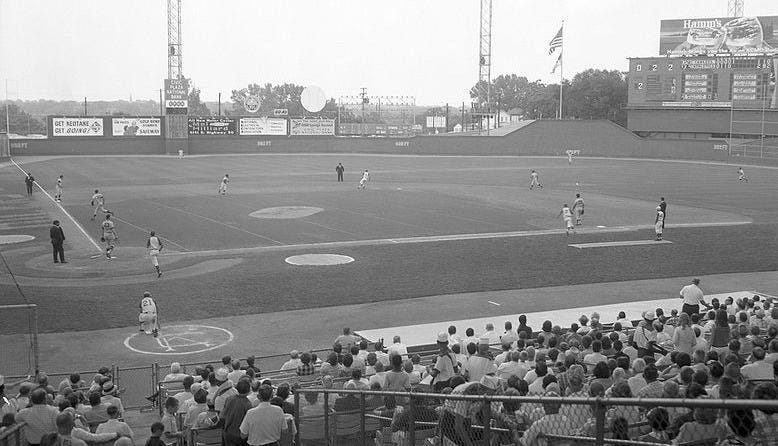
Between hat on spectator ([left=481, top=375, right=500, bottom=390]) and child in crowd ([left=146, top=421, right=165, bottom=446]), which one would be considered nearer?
child in crowd ([left=146, top=421, right=165, bottom=446])

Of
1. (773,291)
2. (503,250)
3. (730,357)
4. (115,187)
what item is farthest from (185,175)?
(730,357)

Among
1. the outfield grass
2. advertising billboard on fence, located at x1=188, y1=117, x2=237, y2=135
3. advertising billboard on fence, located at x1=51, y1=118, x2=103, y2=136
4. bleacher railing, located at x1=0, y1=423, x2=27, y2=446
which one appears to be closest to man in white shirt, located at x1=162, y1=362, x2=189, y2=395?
bleacher railing, located at x1=0, y1=423, x2=27, y2=446

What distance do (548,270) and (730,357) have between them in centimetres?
1733

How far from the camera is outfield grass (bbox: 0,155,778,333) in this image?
24719 mm

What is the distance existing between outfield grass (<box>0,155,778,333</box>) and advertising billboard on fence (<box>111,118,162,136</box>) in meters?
20.4

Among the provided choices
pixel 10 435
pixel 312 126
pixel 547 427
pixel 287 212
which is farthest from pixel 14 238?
pixel 312 126

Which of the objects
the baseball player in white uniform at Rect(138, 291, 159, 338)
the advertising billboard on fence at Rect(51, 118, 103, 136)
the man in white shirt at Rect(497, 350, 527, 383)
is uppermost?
the advertising billboard on fence at Rect(51, 118, 103, 136)

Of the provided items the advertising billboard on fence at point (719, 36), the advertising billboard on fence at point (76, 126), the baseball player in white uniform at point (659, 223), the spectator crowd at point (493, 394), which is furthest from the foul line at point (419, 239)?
the advertising billboard on fence at point (76, 126)

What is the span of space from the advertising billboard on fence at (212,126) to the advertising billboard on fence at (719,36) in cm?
5046

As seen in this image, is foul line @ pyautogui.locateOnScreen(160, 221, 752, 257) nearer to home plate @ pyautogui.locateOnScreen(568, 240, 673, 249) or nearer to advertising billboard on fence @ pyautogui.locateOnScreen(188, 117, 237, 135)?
home plate @ pyautogui.locateOnScreen(568, 240, 673, 249)

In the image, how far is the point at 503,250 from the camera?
32250mm

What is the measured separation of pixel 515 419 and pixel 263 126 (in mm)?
94516

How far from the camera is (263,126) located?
326 feet

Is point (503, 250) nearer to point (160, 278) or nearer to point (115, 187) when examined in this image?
point (160, 278)
